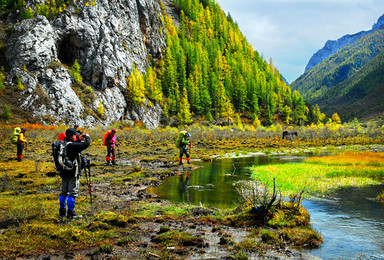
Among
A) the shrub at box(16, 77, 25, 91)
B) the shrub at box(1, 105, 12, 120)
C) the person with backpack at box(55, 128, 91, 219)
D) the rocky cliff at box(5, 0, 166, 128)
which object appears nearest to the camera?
the person with backpack at box(55, 128, 91, 219)

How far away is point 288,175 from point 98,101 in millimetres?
60247

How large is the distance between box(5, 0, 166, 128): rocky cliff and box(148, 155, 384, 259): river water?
50324mm

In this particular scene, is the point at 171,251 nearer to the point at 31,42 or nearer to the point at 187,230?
the point at 187,230

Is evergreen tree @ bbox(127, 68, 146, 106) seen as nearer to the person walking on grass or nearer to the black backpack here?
the person walking on grass

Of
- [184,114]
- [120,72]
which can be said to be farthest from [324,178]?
[120,72]

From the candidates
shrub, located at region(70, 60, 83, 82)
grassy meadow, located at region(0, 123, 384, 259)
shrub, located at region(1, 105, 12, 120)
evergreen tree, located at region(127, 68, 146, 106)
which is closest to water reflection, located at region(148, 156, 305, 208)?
grassy meadow, located at region(0, 123, 384, 259)

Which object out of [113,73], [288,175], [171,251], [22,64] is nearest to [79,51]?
[113,73]

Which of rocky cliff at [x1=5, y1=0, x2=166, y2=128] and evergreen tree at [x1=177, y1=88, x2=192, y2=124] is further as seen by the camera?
evergreen tree at [x1=177, y1=88, x2=192, y2=124]

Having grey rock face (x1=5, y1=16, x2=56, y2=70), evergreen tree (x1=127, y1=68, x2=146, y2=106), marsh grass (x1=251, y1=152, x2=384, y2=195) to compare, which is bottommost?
marsh grass (x1=251, y1=152, x2=384, y2=195)

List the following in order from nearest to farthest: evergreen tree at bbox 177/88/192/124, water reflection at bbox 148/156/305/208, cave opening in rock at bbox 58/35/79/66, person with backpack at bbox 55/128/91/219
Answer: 1. person with backpack at bbox 55/128/91/219
2. water reflection at bbox 148/156/305/208
3. cave opening in rock at bbox 58/35/79/66
4. evergreen tree at bbox 177/88/192/124

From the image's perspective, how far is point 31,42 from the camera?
61.8 meters

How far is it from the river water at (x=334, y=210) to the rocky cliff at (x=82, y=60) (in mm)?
50324

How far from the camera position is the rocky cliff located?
2291 inches

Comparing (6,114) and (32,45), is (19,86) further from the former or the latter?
(32,45)
